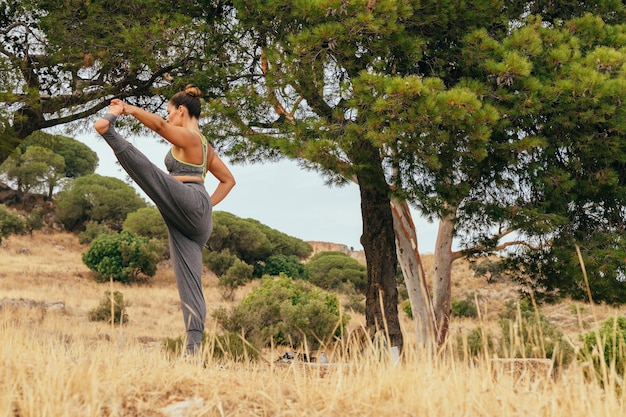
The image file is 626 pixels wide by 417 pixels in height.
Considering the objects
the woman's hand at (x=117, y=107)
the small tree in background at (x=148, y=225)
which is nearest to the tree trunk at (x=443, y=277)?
the woman's hand at (x=117, y=107)

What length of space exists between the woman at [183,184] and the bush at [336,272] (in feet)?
88.9

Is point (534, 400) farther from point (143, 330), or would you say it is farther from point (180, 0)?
point (143, 330)

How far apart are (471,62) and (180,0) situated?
4.56 m

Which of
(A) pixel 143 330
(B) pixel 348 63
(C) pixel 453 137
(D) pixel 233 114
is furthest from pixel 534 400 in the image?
(A) pixel 143 330

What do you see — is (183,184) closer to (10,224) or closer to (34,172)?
(10,224)

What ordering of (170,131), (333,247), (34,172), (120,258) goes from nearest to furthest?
(170,131)
(120,258)
(34,172)
(333,247)

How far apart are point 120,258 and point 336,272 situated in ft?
36.4

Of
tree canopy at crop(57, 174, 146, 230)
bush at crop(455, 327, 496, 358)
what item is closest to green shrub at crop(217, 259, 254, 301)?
bush at crop(455, 327, 496, 358)

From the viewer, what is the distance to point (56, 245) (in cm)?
3453

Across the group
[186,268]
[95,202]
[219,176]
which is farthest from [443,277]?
[95,202]

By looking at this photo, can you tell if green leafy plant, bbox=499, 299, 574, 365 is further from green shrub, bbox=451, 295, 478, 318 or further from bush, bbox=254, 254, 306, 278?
bush, bbox=254, 254, 306, 278

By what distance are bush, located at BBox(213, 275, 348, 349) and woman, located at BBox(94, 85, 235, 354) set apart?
33.1 feet

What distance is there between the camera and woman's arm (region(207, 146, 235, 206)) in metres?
5.07

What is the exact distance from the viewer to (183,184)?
176 inches
